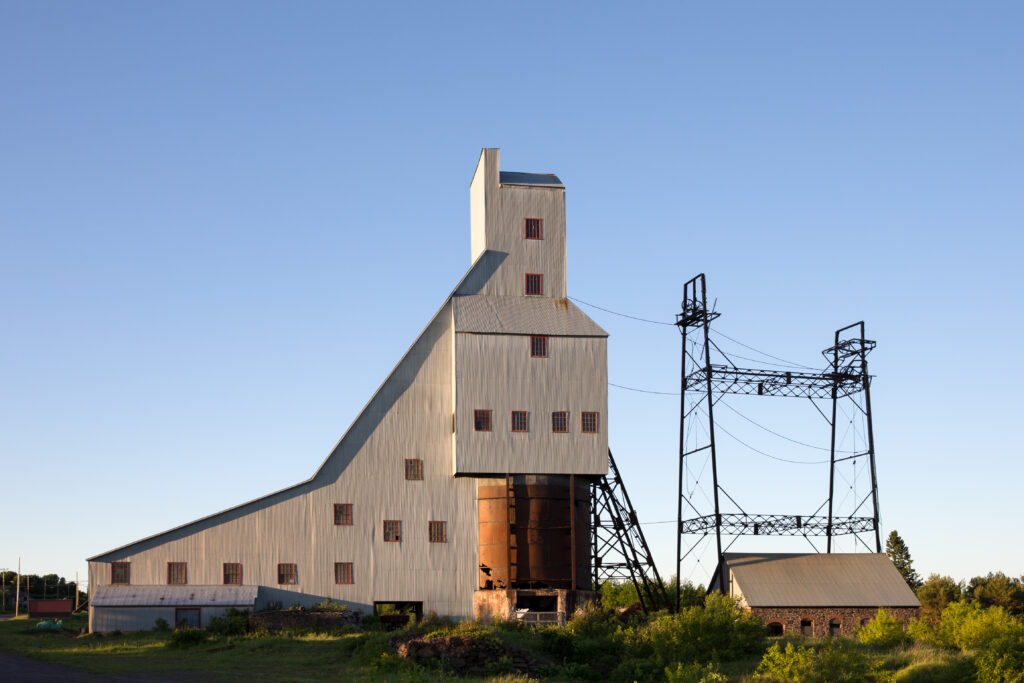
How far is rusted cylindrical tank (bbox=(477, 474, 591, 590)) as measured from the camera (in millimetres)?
53781

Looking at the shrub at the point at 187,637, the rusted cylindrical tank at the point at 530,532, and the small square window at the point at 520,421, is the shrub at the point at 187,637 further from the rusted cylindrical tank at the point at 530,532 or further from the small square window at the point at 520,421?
the small square window at the point at 520,421

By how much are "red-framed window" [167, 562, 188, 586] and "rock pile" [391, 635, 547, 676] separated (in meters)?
15.6

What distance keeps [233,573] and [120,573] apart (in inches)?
204

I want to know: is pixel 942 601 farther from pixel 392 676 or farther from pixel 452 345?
pixel 392 676

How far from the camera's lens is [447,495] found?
2188 inches

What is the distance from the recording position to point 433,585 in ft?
178

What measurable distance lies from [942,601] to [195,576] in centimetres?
6171

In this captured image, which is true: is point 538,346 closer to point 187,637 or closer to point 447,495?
point 447,495

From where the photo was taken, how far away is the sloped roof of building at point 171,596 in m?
50.3

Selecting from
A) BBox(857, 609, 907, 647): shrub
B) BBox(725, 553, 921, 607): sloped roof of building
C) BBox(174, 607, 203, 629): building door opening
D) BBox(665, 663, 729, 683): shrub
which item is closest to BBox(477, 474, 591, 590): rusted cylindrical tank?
BBox(725, 553, 921, 607): sloped roof of building

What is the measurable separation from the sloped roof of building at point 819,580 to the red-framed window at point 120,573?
32062 millimetres

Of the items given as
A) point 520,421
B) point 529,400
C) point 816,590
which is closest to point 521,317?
point 529,400

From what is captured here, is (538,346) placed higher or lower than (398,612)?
higher

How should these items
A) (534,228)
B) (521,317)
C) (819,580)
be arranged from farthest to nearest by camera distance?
(819,580), (534,228), (521,317)
